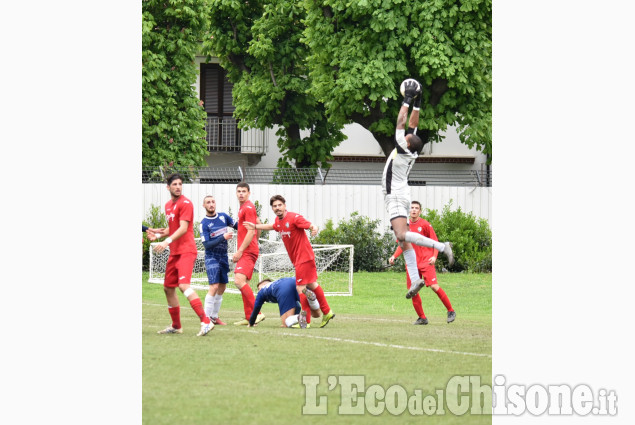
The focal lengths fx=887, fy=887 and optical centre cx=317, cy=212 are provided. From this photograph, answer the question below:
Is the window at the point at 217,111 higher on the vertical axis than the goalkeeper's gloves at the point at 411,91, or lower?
higher

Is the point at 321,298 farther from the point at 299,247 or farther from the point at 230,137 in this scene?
the point at 230,137

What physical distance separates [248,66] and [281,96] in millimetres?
1968

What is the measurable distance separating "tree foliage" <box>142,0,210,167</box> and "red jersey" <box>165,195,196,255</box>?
15.9m

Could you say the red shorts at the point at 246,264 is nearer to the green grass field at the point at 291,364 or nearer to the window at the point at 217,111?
the green grass field at the point at 291,364

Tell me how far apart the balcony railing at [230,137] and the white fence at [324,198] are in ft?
33.9

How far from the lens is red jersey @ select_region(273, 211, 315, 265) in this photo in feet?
39.8

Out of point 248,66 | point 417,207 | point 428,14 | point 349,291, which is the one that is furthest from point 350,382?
point 248,66

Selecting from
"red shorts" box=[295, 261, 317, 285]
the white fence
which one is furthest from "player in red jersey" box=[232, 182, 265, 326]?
the white fence

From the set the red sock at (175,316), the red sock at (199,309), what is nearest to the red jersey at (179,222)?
the red sock at (199,309)

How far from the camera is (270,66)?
30000 millimetres

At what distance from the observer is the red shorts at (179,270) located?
1104 cm

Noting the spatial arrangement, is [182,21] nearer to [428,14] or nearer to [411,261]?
[428,14]

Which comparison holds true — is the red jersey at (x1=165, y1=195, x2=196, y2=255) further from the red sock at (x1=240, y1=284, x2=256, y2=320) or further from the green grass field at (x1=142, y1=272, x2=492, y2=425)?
the red sock at (x1=240, y1=284, x2=256, y2=320)

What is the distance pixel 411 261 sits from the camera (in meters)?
11.8
